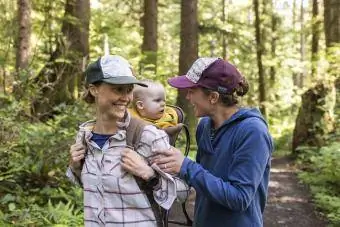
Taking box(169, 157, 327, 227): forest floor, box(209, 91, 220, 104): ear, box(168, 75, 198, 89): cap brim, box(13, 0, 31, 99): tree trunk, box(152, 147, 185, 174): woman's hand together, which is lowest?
box(169, 157, 327, 227): forest floor

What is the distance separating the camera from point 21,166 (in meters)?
7.01

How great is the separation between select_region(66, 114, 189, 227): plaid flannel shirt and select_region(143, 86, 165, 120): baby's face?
2.41ft

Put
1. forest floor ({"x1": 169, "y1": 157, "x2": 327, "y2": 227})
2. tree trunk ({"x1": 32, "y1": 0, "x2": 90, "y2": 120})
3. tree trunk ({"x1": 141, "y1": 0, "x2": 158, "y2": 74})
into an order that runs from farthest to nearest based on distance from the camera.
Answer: tree trunk ({"x1": 141, "y1": 0, "x2": 158, "y2": 74}), tree trunk ({"x1": 32, "y1": 0, "x2": 90, "y2": 120}), forest floor ({"x1": 169, "y1": 157, "x2": 327, "y2": 227})

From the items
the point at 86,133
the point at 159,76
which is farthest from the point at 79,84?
the point at 86,133

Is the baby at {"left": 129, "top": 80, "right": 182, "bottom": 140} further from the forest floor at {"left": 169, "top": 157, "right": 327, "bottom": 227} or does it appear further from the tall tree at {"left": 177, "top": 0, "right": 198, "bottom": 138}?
the tall tree at {"left": 177, "top": 0, "right": 198, "bottom": 138}

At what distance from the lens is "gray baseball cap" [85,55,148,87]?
2.66 m

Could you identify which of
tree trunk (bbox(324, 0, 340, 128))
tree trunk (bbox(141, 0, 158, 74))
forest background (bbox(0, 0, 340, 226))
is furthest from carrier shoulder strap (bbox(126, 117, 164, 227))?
tree trunk (bbox(141, 0, 158, 74))

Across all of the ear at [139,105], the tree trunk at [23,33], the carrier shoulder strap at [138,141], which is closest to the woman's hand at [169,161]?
the carrier shoulder strap at [138,141]

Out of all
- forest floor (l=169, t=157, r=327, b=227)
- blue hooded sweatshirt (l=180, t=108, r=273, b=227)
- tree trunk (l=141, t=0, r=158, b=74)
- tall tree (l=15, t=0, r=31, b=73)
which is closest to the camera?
blue hooded sweatshirt (l=180, t=108, r=273, b=227)

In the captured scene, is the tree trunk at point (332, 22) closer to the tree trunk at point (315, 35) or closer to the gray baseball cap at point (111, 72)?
the tree trunk at point (315, 35)

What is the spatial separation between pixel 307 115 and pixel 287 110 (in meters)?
16.6

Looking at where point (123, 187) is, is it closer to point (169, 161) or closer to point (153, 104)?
point (169, 161)

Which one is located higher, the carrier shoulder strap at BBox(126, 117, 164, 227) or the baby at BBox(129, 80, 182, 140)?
the baby at BBox(129, 80, 182, 140)

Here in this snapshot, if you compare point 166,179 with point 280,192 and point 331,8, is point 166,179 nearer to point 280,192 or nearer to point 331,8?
point 280,192
